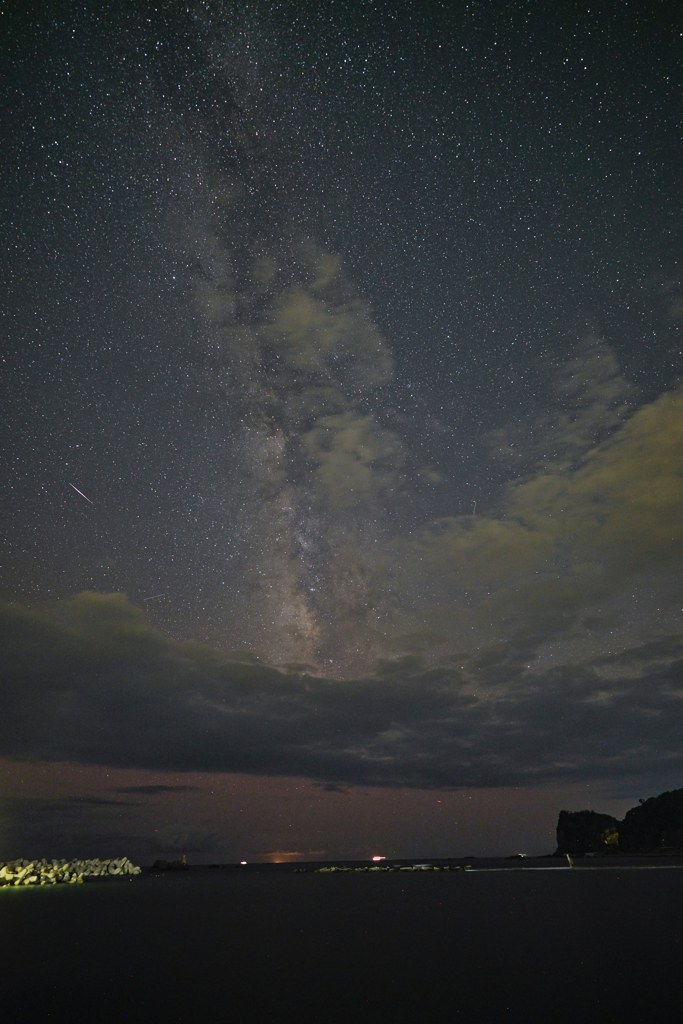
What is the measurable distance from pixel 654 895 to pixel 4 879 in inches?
4217

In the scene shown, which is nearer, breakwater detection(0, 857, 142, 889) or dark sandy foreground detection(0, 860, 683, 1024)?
dark sandy foreground detection(0, 860, 683, 1024)

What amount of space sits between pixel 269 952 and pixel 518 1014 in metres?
18.7

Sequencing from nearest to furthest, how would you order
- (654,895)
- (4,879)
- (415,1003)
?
(415,1003) → (654,895) → (4,879)

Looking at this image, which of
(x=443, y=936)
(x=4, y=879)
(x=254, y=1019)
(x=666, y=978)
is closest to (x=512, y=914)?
(x=443, y=936)

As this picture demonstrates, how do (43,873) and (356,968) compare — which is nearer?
(356,968)

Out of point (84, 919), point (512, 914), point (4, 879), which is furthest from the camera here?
point (4, 879)

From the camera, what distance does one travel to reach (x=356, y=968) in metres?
25.8

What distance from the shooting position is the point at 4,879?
109125mm

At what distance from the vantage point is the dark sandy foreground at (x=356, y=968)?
18.4m

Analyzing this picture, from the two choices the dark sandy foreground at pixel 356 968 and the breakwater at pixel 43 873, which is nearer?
the dark sandy foreground at pixel 356 968

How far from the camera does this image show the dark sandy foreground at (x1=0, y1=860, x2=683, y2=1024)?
60.3ft

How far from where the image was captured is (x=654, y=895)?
61375mm

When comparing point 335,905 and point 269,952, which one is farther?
point 335,905

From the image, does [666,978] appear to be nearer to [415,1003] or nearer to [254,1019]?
[415,1003]
